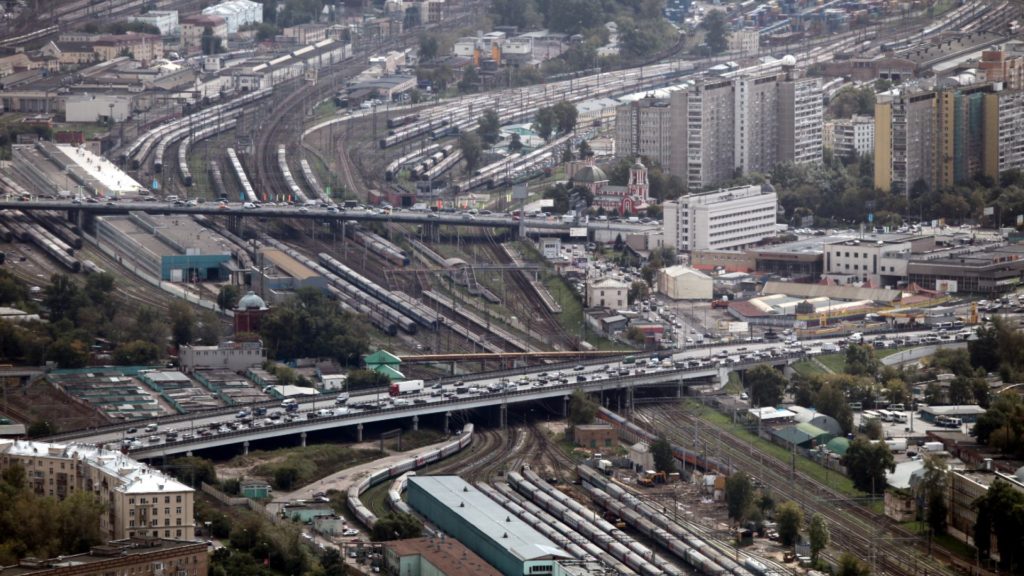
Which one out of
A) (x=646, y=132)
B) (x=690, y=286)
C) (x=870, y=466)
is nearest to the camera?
(x=870, y=466)

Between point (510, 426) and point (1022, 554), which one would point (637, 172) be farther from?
point (1022, 554)

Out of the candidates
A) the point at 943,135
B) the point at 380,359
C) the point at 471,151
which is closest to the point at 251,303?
the point at 380,359

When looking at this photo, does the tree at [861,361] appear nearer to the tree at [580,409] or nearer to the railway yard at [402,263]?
the railway yard at [402,263]

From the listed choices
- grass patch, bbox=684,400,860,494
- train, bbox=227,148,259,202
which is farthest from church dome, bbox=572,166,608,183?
grass patch, bbox=684,400,860,494

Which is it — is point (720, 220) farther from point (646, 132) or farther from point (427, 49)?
point (427, 49)

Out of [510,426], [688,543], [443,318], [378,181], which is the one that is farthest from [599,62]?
[688,543]

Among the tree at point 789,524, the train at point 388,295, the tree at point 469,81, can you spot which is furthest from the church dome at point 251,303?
the tree at point 469,81
